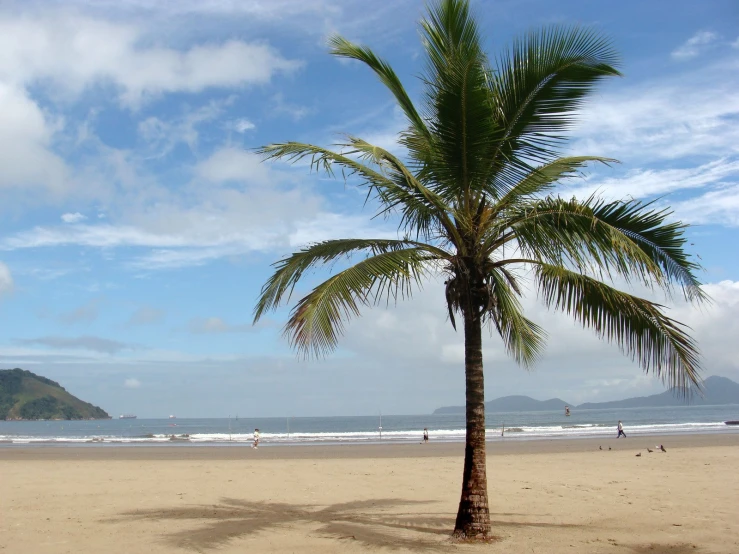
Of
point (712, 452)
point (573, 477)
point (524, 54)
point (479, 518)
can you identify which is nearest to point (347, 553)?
point (479, 518)

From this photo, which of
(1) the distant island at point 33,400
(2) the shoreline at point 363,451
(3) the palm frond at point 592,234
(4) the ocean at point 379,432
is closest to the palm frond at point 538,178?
(3) the palm frond at point 592,234

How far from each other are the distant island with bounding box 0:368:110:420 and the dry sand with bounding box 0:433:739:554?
17536 centimetres

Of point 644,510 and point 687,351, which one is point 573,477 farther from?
point 687,351

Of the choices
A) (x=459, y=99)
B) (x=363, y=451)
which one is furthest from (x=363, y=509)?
(x=363, y=451)

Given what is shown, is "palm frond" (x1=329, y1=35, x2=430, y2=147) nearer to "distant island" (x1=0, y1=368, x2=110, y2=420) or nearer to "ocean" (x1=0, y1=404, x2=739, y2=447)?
"ocean" (x1=0, y1=404, x2=739, y2=447)

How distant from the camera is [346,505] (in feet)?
35.9

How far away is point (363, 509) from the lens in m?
10.4

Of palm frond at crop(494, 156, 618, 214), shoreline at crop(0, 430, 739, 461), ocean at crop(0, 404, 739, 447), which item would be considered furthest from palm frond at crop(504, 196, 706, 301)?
ocean at crop(0, 404, 739, 447)

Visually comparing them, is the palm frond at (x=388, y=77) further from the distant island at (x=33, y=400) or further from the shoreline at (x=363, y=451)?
the distant island at (x=33, y=400)

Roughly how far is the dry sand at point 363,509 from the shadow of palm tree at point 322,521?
Answer: 3cm

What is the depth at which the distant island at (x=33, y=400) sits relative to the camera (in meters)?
171

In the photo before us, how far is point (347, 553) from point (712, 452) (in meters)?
17.6

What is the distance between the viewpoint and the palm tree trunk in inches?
290

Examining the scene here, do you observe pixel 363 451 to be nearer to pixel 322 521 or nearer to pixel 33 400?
pixel 322 521
